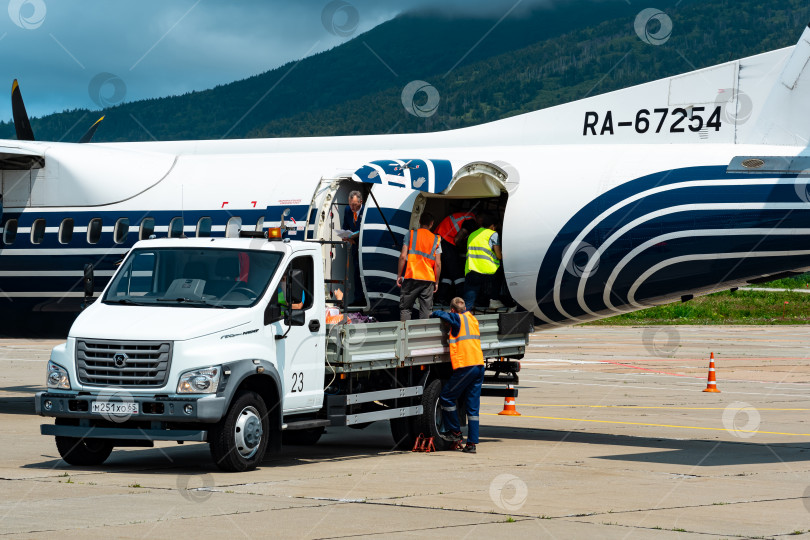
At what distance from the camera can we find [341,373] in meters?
14.1

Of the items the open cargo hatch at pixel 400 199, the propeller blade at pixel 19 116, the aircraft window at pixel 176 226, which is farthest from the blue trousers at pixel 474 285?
the propeller blade at pixel 19 116

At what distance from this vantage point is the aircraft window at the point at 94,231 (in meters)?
19.1

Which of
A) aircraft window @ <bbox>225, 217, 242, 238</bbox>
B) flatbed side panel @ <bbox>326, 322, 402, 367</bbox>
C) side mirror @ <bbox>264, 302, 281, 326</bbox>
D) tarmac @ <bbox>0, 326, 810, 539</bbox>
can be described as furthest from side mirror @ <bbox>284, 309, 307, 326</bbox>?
aircraft window @ <bbox>225, 217, 242, 238</bbox>

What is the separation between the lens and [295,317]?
1333 cm

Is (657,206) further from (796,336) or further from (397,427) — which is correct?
(796,336)

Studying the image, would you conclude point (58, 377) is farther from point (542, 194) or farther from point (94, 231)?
point (542, 194)

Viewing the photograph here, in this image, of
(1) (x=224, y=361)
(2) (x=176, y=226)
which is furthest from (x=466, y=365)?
(2) (x=176, y=226)

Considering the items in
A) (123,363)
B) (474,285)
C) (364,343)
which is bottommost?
(123,363)

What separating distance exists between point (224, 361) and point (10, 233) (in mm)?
8929

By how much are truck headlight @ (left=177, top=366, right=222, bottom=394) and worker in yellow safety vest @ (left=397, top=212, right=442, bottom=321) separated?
464 cm

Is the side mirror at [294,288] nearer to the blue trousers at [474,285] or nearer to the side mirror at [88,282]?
the side mirror at [88,282]

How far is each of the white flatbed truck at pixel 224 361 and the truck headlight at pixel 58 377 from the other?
0.02 metres

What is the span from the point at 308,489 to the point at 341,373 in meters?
2.99

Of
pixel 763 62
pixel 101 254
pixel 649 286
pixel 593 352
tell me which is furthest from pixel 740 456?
pixel 593 352
